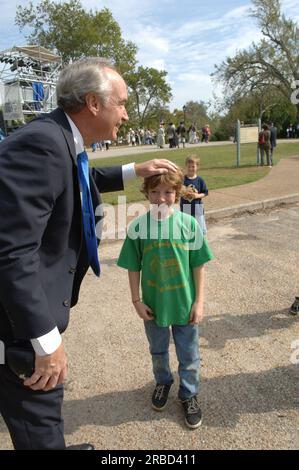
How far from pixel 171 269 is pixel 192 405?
34.9 inches

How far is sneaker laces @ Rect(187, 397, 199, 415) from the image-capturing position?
8.27 feet

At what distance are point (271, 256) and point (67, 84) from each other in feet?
13.8

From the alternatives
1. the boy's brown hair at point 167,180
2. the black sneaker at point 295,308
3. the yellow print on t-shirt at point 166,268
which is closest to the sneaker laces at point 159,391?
the yellow print on t-shirt at point 166,268

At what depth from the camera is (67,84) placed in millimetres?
1718

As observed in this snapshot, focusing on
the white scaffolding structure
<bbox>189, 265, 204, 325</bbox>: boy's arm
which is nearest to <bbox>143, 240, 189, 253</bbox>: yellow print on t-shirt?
<bbox>189, 265, 204, 325</bbox>: boy's arm

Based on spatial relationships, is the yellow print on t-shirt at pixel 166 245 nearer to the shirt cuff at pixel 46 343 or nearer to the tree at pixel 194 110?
the shirt cuff at pixel 46 343

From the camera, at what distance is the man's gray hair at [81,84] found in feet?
5.60

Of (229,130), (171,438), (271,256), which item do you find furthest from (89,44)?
(171,438)

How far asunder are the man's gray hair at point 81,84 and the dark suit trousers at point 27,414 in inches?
46.4

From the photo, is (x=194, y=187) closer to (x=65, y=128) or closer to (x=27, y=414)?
(x=65, y=128)

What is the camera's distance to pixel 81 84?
170cm

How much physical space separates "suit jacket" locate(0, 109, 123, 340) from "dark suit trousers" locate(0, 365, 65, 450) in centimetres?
23

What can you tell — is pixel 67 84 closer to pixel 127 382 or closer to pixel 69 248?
pixel 69 248

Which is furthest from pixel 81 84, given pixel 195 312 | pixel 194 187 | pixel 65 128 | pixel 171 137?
pixel 171 137
